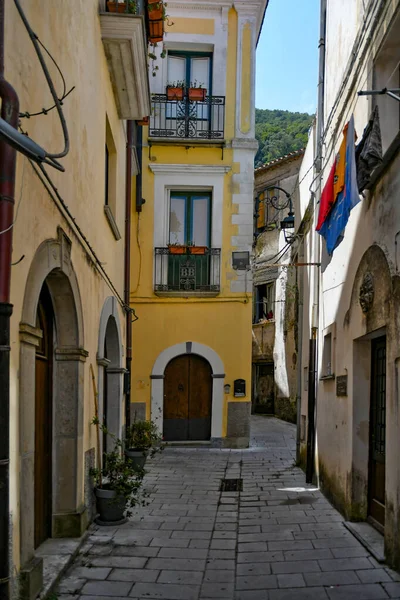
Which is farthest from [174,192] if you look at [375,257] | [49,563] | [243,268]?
[49,563]

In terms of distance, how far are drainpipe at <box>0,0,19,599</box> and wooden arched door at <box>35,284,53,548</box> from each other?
201 cm

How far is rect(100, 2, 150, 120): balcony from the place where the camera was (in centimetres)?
766

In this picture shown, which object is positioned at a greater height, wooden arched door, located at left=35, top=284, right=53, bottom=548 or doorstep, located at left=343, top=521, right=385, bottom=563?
wooden arched door, located at left=35, top=284, right=53, bottom=548

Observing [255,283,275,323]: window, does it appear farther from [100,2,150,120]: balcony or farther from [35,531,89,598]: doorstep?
[35,531,89,598]: doorstep

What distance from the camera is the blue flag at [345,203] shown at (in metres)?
6.21

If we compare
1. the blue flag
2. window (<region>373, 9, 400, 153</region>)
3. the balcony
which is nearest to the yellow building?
the balcony

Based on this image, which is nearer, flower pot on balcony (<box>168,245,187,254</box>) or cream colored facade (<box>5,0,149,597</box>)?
cream colored facade (<box>5,0,149,597</box>)

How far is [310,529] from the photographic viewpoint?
22.7 ft

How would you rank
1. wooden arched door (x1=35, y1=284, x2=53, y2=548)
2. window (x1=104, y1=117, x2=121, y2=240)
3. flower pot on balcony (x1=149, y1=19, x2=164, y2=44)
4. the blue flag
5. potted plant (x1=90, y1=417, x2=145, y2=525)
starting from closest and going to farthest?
wooden arched door (x1=35, y1=284, x2=53, y2=548), the blue flag, potted plant (x1=90, y1=417, x2=145, y2=525), window (x1=104, y1=117, x2=121, y2=240), flower pot on balcony (x1=149, y1=19, x2=164, y2=44)

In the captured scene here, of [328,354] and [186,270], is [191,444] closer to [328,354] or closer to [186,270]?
[186,270]

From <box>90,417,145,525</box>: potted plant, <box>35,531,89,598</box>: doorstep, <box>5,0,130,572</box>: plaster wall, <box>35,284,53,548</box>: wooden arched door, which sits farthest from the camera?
<box>90,417,145,525</box>: potted plant

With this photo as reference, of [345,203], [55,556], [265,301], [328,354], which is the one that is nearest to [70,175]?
[345,203]

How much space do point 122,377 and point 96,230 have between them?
3.32 m

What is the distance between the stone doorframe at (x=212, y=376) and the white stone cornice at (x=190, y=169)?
4.01 m
